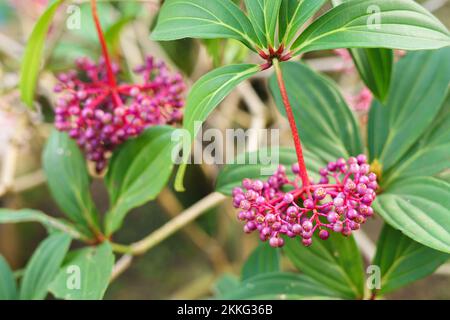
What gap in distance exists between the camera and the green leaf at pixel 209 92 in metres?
0.62

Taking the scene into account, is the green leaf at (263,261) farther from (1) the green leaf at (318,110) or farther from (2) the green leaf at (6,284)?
(2) the green leaf at (6,284)

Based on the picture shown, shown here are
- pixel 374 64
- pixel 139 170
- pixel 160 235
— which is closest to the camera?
pixel 374 64

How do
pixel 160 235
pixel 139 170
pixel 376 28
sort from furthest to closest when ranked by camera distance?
1. pixel 160 235
2. pixel 139 170
3. pixel 376 28

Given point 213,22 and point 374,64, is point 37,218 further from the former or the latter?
point 374,64

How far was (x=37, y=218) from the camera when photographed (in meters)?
0.90

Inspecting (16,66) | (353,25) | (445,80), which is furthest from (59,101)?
(16,66)

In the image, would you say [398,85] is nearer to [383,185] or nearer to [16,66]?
[383,185]

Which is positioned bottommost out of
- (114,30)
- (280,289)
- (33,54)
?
(280,289)

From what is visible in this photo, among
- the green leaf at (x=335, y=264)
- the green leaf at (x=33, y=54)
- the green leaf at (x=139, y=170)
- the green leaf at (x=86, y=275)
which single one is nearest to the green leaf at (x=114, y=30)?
the green leaf at (x=33, y=54)

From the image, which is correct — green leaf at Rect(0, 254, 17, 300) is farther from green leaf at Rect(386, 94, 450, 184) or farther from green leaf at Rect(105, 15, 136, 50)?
green leaf at Rect(386, 94, 450, 184)

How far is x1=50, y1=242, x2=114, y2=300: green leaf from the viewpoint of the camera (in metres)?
0.77

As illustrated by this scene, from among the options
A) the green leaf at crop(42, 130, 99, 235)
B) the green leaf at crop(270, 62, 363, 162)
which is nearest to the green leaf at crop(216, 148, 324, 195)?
the green leaf at crop(270, 62, 363, 162)

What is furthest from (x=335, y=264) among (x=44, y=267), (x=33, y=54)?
(x=33, y=54)

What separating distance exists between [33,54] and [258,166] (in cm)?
41
